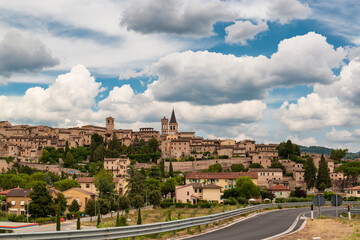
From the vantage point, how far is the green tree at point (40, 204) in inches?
2359

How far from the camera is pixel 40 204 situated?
197ft

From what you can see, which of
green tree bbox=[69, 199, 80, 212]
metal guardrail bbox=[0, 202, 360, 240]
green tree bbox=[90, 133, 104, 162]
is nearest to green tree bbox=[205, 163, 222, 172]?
green tree bbox=[90, 133, 104, 162]

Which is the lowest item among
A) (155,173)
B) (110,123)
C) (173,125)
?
(155,173)

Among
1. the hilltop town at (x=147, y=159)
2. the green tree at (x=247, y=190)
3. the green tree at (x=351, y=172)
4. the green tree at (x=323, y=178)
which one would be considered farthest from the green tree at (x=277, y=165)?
the green tree at (x=247, y=190)

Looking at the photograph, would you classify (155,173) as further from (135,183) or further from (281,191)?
(281,191)

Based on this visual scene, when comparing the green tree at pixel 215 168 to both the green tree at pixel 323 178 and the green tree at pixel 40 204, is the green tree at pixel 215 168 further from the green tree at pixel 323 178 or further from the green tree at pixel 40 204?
the green tree at pixel 40 204

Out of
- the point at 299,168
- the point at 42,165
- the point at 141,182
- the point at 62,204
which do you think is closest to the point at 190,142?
the point at 299,168

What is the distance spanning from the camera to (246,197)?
7619cm

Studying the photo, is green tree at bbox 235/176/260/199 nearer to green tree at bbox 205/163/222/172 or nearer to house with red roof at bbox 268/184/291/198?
house with red roof at bbox 268/184/291/198

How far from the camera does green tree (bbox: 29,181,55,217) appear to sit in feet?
197

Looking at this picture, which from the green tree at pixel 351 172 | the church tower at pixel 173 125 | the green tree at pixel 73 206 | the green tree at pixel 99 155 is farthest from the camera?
the church tower at pixel 173 125

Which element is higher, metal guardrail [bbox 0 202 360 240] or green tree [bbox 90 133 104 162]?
green tree [bbox 90 133 104 162]

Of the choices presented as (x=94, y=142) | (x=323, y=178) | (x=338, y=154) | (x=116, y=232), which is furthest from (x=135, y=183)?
(x=338, y=154)

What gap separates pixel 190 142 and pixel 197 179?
5866cm
